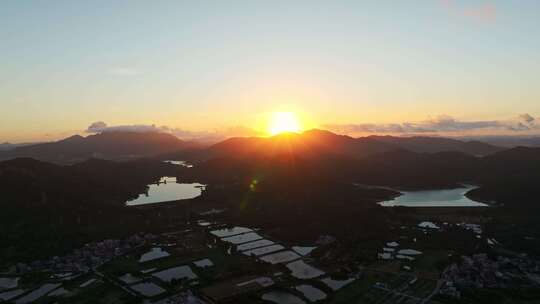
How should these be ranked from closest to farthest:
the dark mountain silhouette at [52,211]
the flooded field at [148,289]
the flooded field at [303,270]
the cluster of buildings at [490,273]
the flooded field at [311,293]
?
the flooded field at [311,293], the flooded field at [148,289], the cluster of buildings at [490,273], the flooded field at [303,270], the dark mountain silhouette at [52,211]

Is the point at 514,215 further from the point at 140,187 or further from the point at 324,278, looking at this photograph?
the point at 140,187

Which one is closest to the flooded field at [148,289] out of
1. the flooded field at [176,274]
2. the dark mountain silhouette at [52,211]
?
the flooded field at [176,274]

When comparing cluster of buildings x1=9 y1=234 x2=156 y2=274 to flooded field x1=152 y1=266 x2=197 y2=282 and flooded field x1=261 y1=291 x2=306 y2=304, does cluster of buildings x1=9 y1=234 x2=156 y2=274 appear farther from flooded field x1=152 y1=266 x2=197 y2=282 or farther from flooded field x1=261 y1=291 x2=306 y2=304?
flooded field x1=261 y1=291 x2=306 y2=304

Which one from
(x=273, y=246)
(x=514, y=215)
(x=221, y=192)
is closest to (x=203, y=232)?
(x=273, y=246)

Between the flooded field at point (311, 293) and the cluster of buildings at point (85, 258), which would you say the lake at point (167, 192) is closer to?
the cluster of buildings at point (85, 258)

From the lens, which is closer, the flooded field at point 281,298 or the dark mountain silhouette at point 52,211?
the flooded field at point 281,298

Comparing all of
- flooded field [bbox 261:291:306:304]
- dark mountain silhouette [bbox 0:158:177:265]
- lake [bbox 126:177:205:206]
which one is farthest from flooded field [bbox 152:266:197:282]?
lake [bbox 126:177:205:206]

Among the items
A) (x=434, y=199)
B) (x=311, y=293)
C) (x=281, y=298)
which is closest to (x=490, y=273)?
(x=311, y=293)
